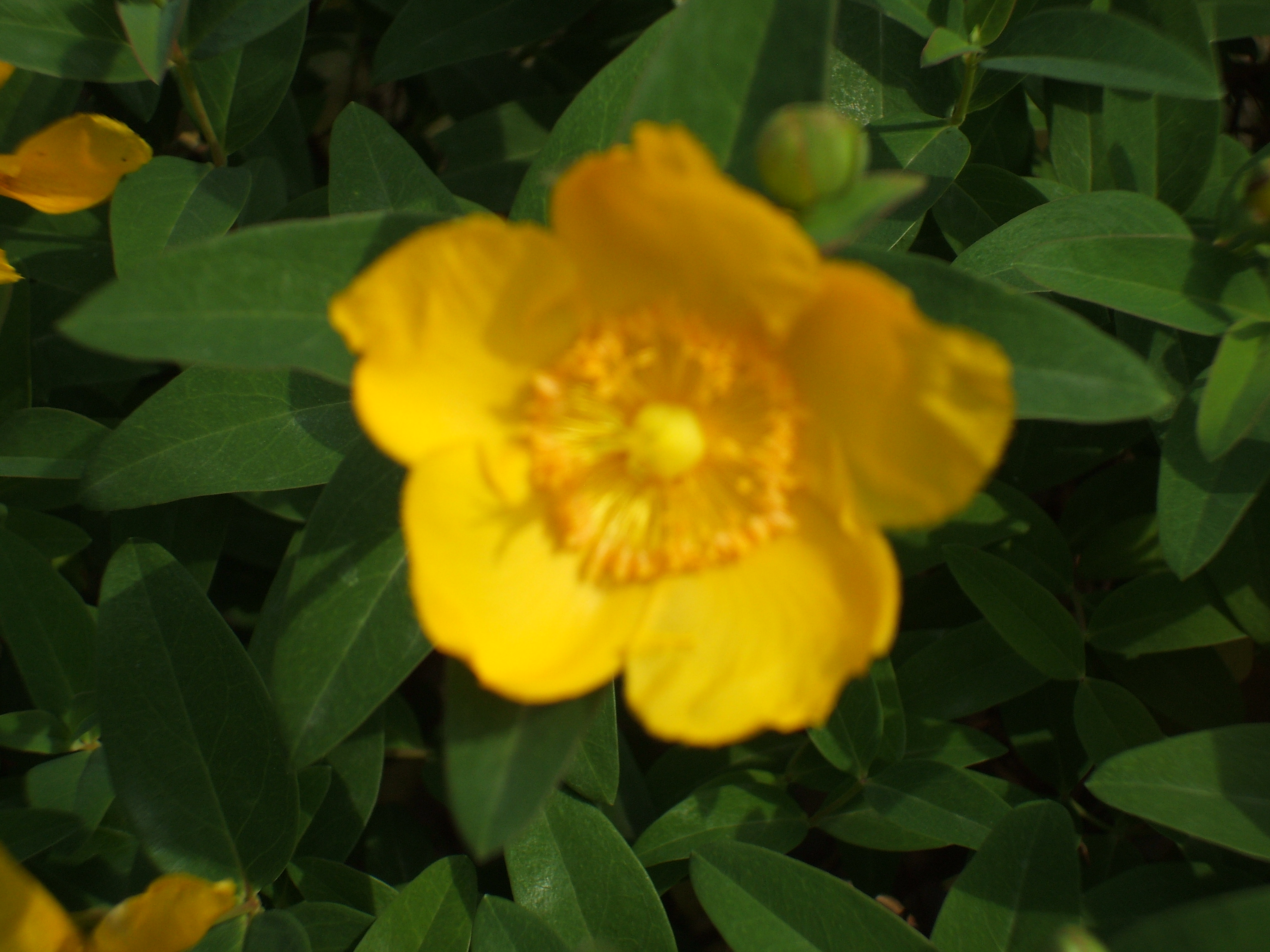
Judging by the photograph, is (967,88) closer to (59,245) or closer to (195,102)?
(195,102)

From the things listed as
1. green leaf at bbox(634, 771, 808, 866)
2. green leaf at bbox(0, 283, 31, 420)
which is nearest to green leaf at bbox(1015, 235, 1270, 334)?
green leaf at bbox(634, 771, 808, 866)

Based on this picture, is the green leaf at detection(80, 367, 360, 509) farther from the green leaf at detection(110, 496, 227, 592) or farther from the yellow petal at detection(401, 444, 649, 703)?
the yellow petal at detection(401, 444, 649, 703)

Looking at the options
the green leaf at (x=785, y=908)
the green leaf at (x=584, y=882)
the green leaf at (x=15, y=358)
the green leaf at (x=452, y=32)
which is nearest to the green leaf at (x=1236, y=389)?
the green leaf at (x=785, y=908)

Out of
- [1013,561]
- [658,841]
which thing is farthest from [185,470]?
[1013,561]

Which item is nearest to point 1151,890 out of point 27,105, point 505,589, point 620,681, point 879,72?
point 620,681

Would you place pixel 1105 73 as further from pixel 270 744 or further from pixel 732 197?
pixel 270 744

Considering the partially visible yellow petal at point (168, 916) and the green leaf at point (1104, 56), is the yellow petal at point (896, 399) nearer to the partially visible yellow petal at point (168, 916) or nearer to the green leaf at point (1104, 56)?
the green leaf at point (1104, 56)
